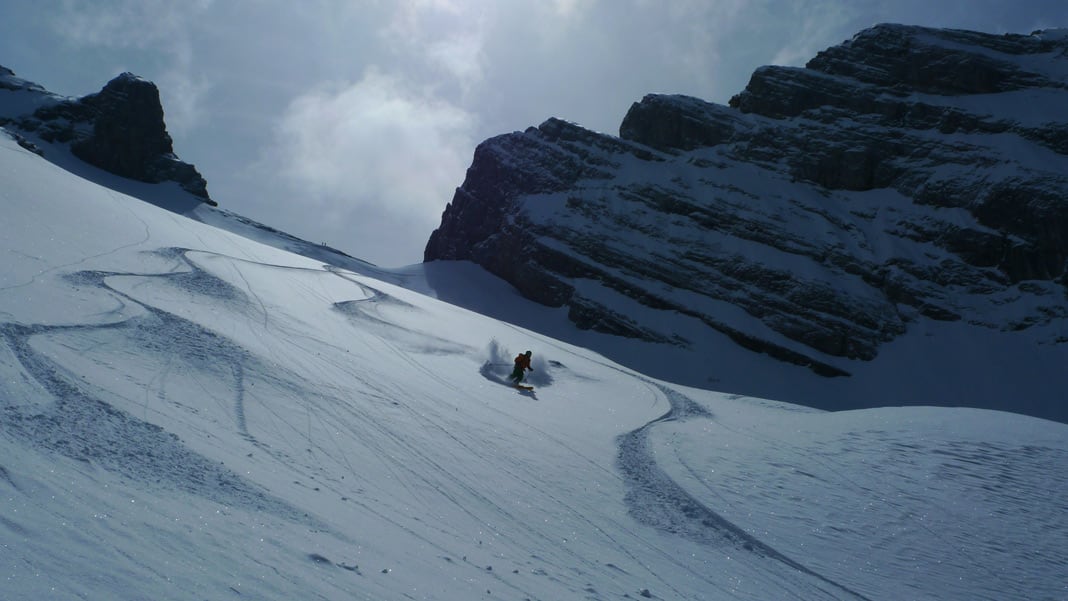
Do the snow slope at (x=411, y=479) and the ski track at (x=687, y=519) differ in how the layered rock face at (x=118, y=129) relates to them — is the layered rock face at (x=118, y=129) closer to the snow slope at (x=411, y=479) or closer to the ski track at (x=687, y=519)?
the snow slope at (x=411, y=479)

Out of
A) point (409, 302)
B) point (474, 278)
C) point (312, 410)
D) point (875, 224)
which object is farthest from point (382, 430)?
point (875, 224)

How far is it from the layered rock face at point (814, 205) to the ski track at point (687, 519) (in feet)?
135

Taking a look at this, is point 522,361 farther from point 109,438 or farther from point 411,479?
point 109,438

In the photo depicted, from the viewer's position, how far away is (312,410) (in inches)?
403

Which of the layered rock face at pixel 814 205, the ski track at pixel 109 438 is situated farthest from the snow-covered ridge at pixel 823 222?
the ski track at pixel 109 438

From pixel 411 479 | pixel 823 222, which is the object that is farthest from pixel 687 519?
pixel 823 222

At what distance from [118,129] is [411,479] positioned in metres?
95.0

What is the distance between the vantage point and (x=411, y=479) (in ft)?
27.8

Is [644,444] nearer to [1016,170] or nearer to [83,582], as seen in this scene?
[83,582]

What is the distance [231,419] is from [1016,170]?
73438 millimetres

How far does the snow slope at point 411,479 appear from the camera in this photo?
17.7 feet

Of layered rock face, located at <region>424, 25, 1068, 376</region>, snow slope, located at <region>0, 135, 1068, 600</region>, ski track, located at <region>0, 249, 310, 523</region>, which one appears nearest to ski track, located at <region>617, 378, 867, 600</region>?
snow slope, located at <region>0, 135, 1068, 600</region>

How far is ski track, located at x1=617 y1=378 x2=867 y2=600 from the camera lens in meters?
7.61

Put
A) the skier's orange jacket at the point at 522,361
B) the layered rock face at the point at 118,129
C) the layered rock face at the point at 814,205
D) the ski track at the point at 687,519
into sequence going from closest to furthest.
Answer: the ski track at the point at 687,519 → the skier's orange jacket at the point at 522,361 → the layered rock face at the point at 814,205 → the layered rock face at the point at 118,129
